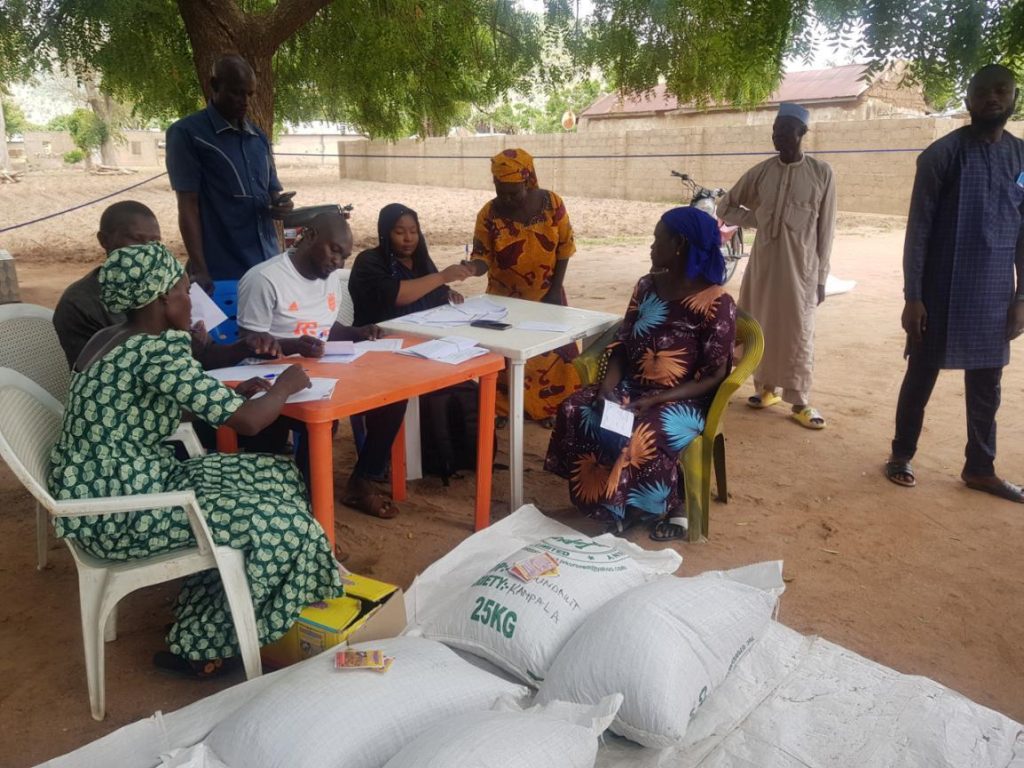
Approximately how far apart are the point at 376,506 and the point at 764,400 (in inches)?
110

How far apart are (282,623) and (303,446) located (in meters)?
1.22

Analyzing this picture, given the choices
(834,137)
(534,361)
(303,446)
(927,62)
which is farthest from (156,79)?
(834,137)

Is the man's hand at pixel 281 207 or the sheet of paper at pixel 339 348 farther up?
the man's hand at pixel 281 207

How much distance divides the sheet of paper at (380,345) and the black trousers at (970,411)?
98.1 inches

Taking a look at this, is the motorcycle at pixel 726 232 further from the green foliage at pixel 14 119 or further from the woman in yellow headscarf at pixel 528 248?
the green foliage at pixel 14 119

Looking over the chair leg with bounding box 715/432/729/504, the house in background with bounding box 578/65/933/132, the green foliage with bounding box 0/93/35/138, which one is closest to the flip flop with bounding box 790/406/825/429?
the chair leg with bounding box 715/432/729/504

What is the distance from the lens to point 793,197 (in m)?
4.89

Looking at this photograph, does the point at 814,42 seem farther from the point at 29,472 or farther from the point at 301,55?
the point at 301,55

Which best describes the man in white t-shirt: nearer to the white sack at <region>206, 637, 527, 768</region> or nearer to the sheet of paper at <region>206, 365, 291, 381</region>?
the sheet of paper at <region>206, 365, 291, 381</region>

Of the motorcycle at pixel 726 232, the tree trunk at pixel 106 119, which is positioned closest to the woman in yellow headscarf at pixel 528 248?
the motorcycle at pixel 726 232

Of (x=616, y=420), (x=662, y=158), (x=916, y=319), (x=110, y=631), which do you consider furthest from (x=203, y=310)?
(x=662, y=158)

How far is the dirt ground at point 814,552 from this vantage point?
2662mm

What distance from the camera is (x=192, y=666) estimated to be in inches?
105

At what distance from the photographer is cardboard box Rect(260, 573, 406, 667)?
249 cm
